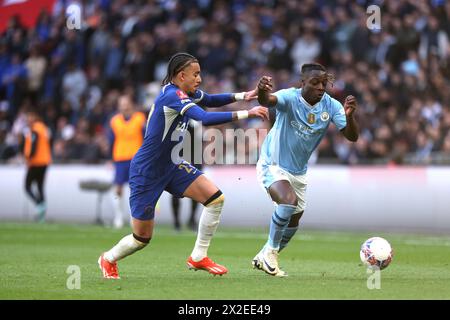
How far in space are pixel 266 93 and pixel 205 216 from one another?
1580 millimetres

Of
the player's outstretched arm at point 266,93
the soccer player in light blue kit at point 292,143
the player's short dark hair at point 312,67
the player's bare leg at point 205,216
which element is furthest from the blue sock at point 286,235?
the player's short dark hair at point 312,67

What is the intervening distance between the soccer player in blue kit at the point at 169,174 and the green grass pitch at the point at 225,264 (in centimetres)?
35

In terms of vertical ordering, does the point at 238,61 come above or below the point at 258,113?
above

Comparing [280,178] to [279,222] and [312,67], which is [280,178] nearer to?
[279,222]

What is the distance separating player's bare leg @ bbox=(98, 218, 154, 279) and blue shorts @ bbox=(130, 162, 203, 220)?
8 centimetres

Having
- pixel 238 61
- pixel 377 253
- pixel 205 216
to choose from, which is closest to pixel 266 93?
pixel 205 216

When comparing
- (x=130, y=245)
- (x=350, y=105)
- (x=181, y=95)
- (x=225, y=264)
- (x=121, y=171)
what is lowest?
(x=225, y=264)

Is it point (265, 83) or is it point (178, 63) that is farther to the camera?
point (178, 63)

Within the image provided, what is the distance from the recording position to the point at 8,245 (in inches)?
623

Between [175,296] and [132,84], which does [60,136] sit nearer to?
[132,84]

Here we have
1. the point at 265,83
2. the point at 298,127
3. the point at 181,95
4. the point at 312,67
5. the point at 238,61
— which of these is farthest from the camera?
the point at 238,61

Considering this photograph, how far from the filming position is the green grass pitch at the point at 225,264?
30.6ft

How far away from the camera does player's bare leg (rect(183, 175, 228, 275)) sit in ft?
35.4

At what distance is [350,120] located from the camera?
10.8 m
